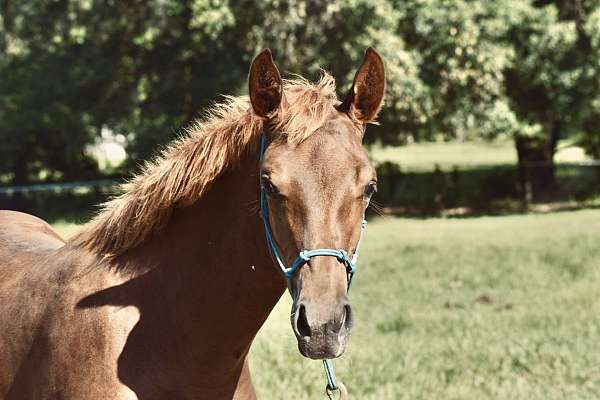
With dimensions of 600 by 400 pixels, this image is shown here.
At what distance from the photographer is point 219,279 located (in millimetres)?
2873

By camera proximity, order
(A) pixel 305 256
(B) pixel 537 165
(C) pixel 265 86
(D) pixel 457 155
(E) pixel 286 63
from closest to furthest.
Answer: (A) pixel 305 256 < (C) pixel 265 86 < (E) pixel 286 63 < (B) pixel 537 165 < (D) pixel 457 155

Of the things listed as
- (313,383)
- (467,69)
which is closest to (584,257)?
(313,383)

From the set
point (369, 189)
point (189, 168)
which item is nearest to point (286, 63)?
point (189, 168)

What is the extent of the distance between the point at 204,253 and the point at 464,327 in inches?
190

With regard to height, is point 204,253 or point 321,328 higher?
point 321,328

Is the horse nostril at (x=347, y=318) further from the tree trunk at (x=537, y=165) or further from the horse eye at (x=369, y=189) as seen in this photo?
the tree trunk at (x=537, y=165)

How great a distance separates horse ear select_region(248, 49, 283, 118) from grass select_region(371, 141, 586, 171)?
24.7m

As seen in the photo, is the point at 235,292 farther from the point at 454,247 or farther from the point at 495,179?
the point at 495,179

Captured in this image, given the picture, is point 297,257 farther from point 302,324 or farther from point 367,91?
point 367,91

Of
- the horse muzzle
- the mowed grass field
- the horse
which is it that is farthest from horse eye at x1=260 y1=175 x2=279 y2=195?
the mowed grass field

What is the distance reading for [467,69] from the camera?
18.5 meters

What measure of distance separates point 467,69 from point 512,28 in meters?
1.93

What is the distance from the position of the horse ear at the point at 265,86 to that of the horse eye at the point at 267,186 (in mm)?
287

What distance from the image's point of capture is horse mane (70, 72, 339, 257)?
2.89 meters
